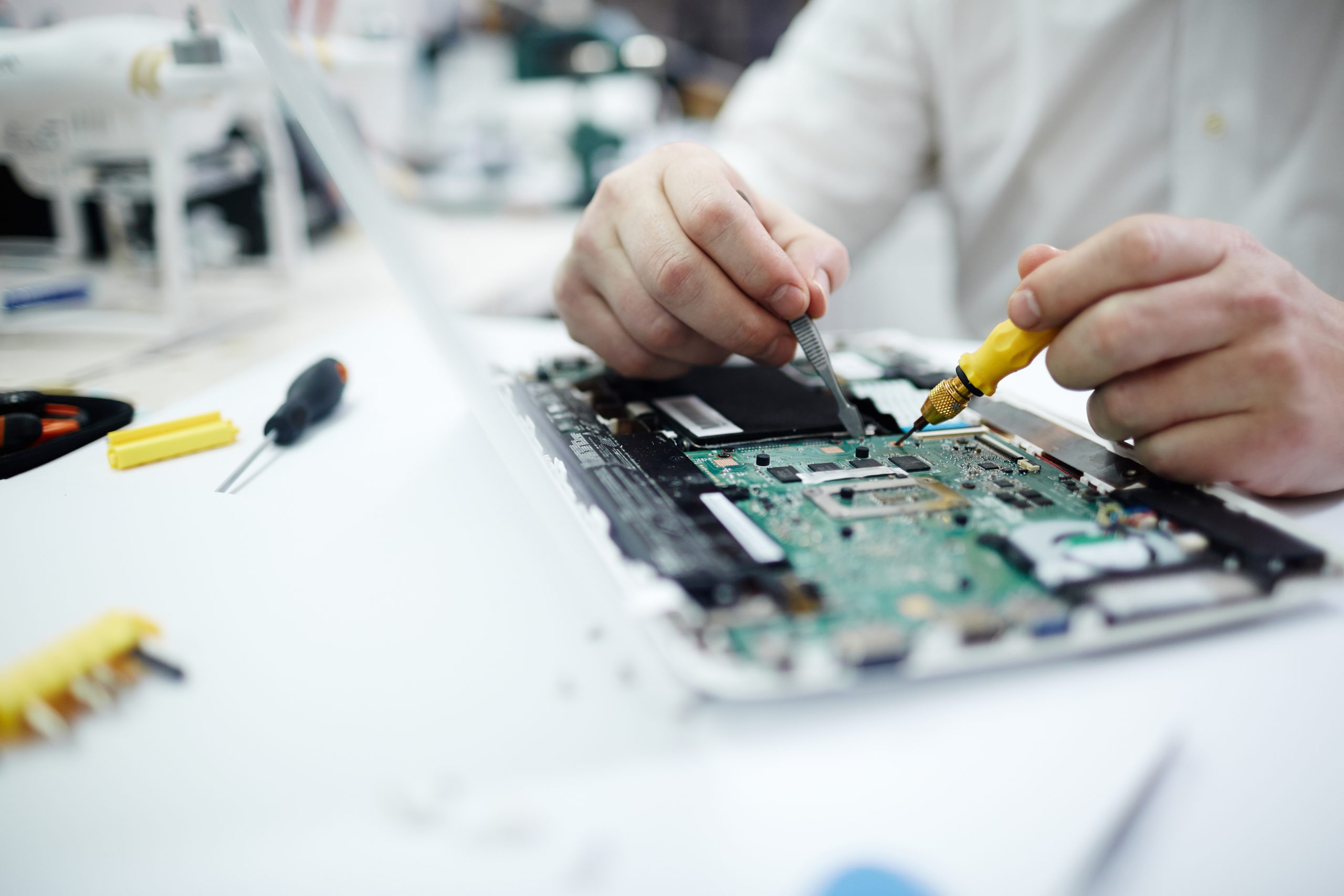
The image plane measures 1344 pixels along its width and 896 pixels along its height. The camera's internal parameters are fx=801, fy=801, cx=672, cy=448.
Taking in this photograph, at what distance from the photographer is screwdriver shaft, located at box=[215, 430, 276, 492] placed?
551 mm

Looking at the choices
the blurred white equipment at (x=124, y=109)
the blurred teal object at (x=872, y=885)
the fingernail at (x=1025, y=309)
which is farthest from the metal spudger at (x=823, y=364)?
the blurred white equipment at (x=124, y=109)

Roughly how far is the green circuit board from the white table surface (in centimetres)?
3

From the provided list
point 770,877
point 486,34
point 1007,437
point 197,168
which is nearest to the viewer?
point 770,877

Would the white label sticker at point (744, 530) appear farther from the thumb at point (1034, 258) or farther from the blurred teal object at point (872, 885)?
the thumb at point (1034, 258)

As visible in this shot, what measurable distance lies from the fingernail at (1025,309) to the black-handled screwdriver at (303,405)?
1.69ft

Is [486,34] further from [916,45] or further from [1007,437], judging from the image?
[1007,437]

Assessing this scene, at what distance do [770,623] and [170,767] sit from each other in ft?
0.79

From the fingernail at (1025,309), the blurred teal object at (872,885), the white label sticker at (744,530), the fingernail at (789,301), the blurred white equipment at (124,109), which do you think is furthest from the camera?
the blurred white equipment at (124,109)

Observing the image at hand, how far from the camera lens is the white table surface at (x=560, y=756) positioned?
0.90ft

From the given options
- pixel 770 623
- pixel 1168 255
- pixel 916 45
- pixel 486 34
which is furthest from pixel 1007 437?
pixel 486 34

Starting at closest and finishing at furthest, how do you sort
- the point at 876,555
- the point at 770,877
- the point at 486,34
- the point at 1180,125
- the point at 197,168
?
the point at 770,877 < the point at 876,555 < the point at 1180,125 < the point at 197,168 < the point at 486,34

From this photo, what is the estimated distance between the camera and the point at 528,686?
0.35 metres

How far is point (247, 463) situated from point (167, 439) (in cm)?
7

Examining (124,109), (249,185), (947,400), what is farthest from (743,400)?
(249,185)
